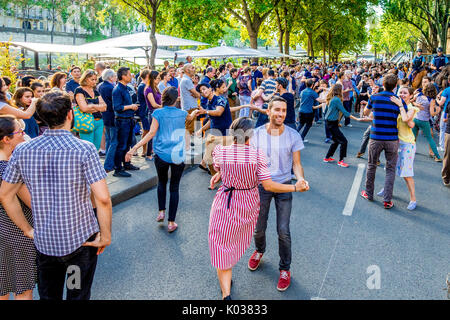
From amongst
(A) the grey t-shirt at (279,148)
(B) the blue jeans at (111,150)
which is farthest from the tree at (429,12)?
(A) the grey t-shirt at (279,148)

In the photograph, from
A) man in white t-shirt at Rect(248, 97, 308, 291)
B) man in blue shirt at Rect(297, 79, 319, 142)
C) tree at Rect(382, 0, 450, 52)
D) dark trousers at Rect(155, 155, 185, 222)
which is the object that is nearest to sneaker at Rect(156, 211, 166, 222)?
dark trousers at Rect(155, 155, 185, 222)

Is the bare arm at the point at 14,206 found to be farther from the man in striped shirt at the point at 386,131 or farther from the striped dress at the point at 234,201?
the man in striped shirt at the point at 386,131

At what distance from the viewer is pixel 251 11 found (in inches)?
1110

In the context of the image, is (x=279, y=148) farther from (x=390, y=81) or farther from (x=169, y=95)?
(x=390, y=81)

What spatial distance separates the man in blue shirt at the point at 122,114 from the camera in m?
6.78

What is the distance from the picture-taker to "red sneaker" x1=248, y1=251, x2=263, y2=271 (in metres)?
4.10

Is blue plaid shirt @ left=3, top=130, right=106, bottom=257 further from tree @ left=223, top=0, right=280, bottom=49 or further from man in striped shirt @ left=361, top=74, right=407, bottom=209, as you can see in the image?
tree @ left=223, top=0, right=280, bottom=49

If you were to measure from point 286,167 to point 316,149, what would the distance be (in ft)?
21.0

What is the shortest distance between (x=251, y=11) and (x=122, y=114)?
23.8 m

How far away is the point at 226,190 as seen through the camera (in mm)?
3293

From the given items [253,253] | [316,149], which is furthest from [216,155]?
[316,149]

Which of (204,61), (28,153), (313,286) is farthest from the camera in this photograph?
(204,61)

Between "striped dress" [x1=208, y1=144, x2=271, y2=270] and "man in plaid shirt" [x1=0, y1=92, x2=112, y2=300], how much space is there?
1.08 m
